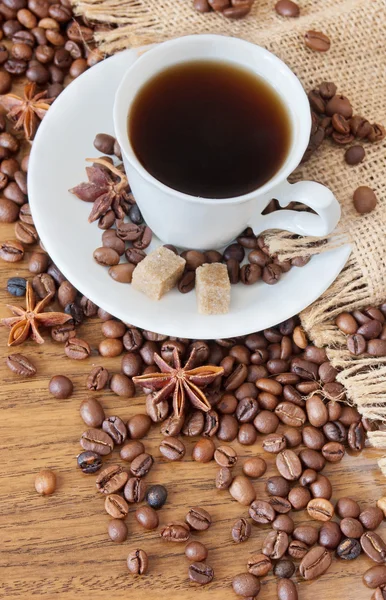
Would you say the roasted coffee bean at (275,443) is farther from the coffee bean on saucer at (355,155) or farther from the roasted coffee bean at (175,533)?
the coffee bean on saucer at (355,155)

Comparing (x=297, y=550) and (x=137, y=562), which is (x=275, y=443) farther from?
(x=137, y=562)

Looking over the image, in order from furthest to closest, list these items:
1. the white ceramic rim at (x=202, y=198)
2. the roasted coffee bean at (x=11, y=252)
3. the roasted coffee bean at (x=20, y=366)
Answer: the roasted coffee bean at (x=11, y=252), the roasted coffee bean at (x=20, y=366), the white ceramic rim at (x=202, y=198)

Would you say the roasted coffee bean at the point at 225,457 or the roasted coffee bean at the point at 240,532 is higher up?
the roasted coffee bean at the point at 225,457

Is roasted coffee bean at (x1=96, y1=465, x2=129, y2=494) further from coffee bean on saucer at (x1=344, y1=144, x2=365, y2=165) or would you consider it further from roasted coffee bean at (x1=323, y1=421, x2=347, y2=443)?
coffee bean on saucer at (x1=344, y1=144, x2=365, y2=165)

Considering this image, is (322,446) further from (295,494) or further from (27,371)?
(27,371)

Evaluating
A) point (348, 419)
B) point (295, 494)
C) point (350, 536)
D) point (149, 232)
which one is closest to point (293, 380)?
point (348, 419)

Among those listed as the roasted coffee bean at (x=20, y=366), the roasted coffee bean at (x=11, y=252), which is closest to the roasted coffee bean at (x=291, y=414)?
the roasted coffee bean at (x=20, y=366)
